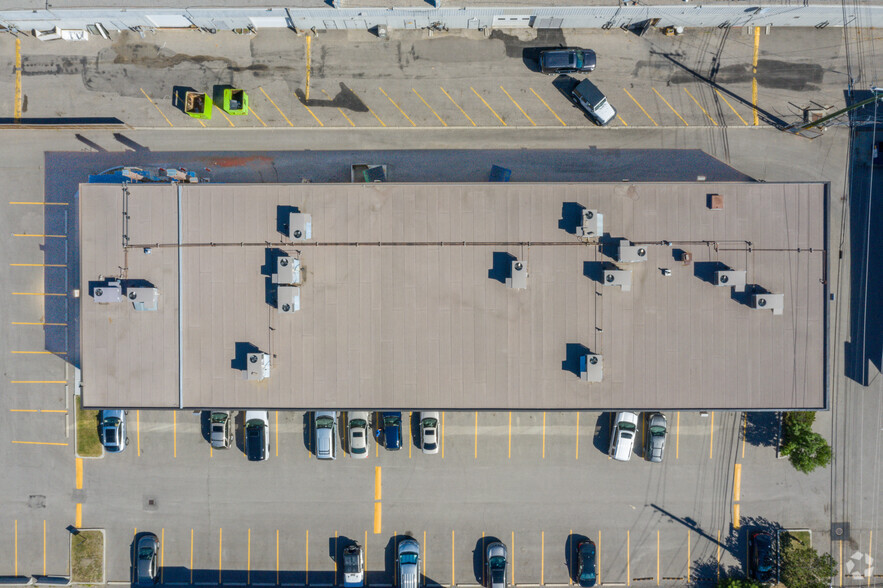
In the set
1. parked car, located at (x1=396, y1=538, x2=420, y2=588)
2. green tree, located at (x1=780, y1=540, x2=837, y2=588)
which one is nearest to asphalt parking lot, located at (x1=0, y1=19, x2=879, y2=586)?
parked car, located at (x1=396, y1=538, x2=420, y2=588)

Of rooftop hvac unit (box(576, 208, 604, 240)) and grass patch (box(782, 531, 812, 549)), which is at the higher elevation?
rooftop hvac unit (box(576, 208, 604, 240))

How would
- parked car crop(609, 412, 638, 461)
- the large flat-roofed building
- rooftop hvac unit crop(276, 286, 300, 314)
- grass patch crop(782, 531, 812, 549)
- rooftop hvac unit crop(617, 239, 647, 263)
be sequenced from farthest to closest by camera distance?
grass patch crop(782, 531, 812, 549)
parked car crop(609, 412, 638, 461)
the large flat-roofed building
rooftop hvac unit crop(276, 286, 300, 314)
rooftop hvac unit crop(617, 239, 647, 263)

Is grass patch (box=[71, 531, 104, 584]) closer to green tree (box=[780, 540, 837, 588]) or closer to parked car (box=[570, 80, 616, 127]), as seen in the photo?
parked car (box=[570, 80, 616, 127])

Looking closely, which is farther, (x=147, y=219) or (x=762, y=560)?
(x=762, y=560)

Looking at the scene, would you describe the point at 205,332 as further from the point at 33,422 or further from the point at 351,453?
the point at 33,422

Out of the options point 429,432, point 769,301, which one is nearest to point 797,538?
point 769,301

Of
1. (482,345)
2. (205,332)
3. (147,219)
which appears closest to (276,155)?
(147,219)

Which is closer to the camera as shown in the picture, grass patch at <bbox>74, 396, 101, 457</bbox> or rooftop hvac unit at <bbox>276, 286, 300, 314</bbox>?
rooftop hvac unit at <bbox>276, 286, 300, 314</bbox>
